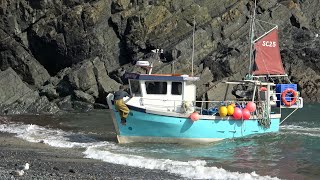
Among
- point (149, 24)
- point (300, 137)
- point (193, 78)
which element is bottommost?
point (300, 137)

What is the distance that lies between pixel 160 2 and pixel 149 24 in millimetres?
3791

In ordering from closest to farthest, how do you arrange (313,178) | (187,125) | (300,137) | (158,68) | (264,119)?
(313,178) → (187,125) → (264,119) → (300,137) → (158,68)

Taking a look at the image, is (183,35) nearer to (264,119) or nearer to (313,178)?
(264,119)

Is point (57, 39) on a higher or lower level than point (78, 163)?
higher

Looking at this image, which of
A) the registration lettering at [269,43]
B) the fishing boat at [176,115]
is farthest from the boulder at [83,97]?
the registration lettering at [269,43]

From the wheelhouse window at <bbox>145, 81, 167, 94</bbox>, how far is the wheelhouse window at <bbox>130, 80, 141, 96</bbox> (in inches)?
19.9

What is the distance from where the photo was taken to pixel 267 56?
27578 mm

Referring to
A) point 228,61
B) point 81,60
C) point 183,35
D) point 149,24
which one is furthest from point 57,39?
point 228,61

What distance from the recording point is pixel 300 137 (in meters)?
26.7

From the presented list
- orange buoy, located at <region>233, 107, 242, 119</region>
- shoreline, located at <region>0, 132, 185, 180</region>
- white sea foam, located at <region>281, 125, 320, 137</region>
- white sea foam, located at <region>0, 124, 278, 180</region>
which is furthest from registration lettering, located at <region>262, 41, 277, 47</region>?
shoreline, located at <region>0, 132, 185, 180</region>

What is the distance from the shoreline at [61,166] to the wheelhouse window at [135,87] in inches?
184

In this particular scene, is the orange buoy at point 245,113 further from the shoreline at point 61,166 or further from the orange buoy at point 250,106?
the shoreline at point 61,166

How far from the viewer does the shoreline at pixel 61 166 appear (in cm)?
1416

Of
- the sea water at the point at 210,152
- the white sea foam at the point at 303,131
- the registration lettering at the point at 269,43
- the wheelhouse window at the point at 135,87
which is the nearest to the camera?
the sea water at the point at 210,152
